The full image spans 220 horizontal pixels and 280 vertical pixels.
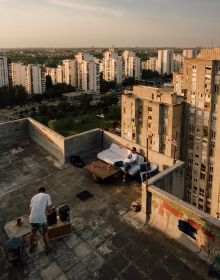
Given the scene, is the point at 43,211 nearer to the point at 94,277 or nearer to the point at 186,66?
the point at 94,277

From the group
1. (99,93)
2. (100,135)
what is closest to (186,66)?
(100,135)

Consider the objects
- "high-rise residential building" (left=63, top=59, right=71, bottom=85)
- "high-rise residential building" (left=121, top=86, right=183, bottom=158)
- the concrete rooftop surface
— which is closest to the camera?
the concrete rooftop surface

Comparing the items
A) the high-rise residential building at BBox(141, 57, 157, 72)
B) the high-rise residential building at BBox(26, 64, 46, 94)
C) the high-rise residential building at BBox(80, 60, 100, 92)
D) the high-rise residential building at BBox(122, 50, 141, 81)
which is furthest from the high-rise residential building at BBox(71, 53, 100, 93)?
the high-rise residential building at BBox(141, 57, 157, 72)

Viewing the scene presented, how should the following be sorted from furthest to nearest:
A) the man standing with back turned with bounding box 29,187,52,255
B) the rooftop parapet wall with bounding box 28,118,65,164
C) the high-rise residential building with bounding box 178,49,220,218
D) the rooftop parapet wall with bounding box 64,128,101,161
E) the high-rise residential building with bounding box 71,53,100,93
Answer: the high-rise residential building with bounding box 71,53,100,93, the high-rise residential building with bounding box 178,49,220,218, the rooftop parapet wall with bounding box 28,118,65,164, the rooftop parapet wall with bounding box 64,128,101,161, the man standing with back turned with bounding box 29,187,52,255

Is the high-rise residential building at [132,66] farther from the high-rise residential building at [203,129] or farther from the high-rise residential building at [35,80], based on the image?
the high-rise residential building at [203,129]

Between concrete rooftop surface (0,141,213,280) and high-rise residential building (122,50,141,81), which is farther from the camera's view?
high-rise residential building (122,50,141,81)

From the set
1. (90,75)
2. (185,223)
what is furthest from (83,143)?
(90,75)

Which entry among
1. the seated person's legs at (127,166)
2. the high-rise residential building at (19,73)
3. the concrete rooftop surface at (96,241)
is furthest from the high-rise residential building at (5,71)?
the seated person's legs at (127,166)

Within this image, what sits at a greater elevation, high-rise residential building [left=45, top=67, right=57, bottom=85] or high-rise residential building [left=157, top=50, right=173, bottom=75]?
high-rise residential building [left=157, top=50, right=173, bottom=75]

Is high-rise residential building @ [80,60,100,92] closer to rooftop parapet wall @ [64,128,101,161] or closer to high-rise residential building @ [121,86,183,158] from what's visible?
high-rise residential building @ [121,86,183,158]
